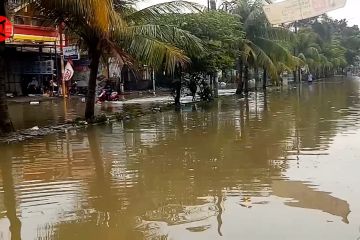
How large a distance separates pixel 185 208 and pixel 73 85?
29174 millimetres

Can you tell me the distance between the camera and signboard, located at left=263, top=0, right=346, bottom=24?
16.0m

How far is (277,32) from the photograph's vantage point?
32.7 m

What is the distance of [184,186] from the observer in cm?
731

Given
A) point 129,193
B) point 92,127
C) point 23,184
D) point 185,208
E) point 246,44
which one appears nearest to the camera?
point 185,208

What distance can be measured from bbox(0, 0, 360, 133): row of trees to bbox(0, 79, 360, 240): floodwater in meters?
3.15

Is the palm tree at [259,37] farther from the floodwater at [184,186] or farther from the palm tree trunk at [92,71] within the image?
the floodwater at [184,186]

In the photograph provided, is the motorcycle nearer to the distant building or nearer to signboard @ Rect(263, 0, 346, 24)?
the distant building

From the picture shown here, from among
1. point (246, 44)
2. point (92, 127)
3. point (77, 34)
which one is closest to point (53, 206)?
point (92, 127)

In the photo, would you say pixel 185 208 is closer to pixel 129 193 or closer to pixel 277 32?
pixel 129 193

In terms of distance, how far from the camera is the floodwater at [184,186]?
5.42 meters

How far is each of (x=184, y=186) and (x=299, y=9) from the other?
12.4 meters

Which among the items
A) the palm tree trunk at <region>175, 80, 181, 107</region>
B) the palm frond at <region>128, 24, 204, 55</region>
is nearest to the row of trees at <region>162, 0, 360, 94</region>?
the palm frond at <region>128, 24, 204, 55</region>

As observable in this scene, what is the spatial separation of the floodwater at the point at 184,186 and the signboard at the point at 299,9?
15.6 feet

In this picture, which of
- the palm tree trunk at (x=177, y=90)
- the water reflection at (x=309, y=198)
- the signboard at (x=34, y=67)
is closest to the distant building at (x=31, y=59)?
the signboard at (x=34, y=67)
